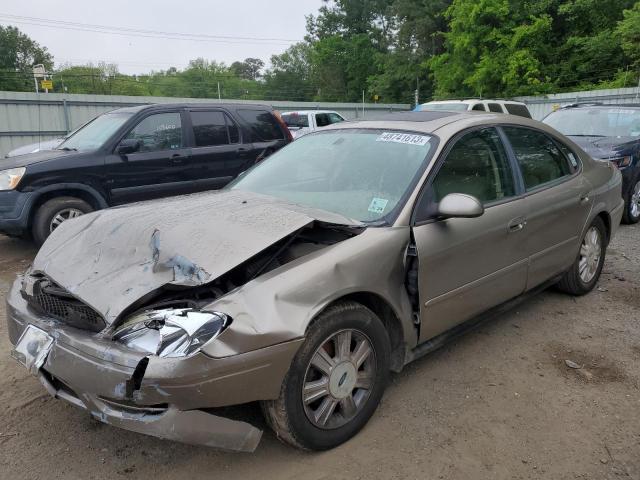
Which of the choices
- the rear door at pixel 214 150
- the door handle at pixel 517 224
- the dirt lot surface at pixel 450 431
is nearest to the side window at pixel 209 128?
the rear door at pixel 214 150

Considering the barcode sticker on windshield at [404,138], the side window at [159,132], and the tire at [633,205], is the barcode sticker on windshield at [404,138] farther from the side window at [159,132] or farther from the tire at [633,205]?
the tire at [633,205]

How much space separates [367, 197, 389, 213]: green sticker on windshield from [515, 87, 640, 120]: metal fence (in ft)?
48.7

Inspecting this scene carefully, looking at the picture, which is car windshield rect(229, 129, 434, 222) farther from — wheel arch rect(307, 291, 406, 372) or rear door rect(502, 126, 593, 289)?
rear door rect(502, 126, 593, 289)

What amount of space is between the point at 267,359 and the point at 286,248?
683 mm

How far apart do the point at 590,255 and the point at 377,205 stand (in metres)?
2.69

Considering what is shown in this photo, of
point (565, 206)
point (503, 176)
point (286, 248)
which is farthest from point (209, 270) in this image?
point (565, 206)

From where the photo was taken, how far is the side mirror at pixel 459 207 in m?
2.90

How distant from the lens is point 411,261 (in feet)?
9.48

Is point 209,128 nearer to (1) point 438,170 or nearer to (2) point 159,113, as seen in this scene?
(2) point 159,113

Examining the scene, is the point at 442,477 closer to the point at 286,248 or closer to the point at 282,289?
the point at 282,289

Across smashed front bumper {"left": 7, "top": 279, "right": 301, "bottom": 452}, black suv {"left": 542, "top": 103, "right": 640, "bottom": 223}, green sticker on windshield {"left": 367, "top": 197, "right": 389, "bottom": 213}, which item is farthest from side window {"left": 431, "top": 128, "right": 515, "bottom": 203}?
black suv {"left": 542, "top": 103, "right": 640, "bottom": 223}

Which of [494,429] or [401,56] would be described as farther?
[401,56]

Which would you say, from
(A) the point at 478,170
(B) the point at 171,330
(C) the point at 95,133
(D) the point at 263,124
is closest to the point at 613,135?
(D) the point at 263,124

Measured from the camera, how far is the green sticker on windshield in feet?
9.90
